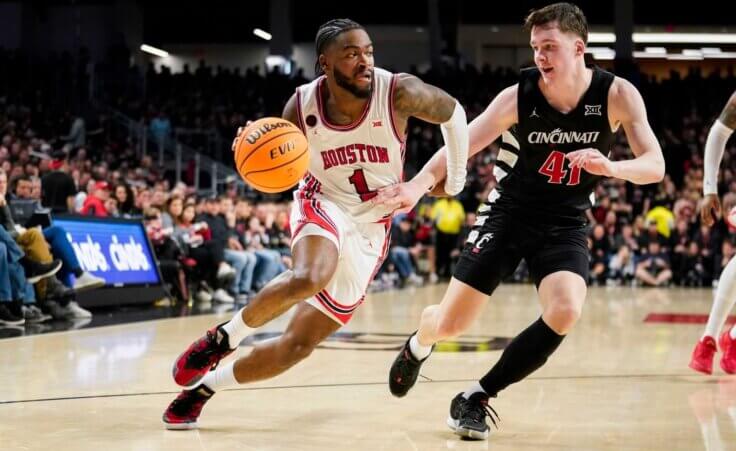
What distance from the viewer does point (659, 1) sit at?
29172mm

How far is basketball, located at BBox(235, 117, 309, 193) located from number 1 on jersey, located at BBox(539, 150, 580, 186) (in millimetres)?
1096

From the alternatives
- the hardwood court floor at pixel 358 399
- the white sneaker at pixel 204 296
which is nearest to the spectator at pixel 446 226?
the white sneaker at pixel 204 296

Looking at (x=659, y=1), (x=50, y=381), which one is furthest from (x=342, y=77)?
(x=659, y=1)

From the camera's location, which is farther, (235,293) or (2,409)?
(235,293)

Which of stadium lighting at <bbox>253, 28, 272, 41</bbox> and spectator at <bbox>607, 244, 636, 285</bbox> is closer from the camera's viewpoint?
spectator at <bbox>607, 244, 636, 285</bbox>

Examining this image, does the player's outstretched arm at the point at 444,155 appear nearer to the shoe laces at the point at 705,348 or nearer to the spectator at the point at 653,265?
the shoe laces at the point at 705,348

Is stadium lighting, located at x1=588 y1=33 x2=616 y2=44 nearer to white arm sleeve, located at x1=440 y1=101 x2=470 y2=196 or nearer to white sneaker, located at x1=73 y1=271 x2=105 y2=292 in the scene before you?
white sneaker, located at x1=73 y1=271 x2=105 y2=292

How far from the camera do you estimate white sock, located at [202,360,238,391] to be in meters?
4.55

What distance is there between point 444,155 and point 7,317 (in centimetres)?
554

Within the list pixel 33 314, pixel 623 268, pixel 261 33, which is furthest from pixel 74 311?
pixel 261 33

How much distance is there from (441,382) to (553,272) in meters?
1.80

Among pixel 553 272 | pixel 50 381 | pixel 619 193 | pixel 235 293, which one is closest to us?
pixel 553 272

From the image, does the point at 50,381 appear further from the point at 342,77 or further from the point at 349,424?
the point at 342,77

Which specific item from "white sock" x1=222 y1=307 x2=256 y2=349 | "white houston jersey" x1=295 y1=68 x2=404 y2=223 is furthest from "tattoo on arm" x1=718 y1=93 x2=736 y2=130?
"white sock" x1=222 y1=307 x2=256 y2=349
